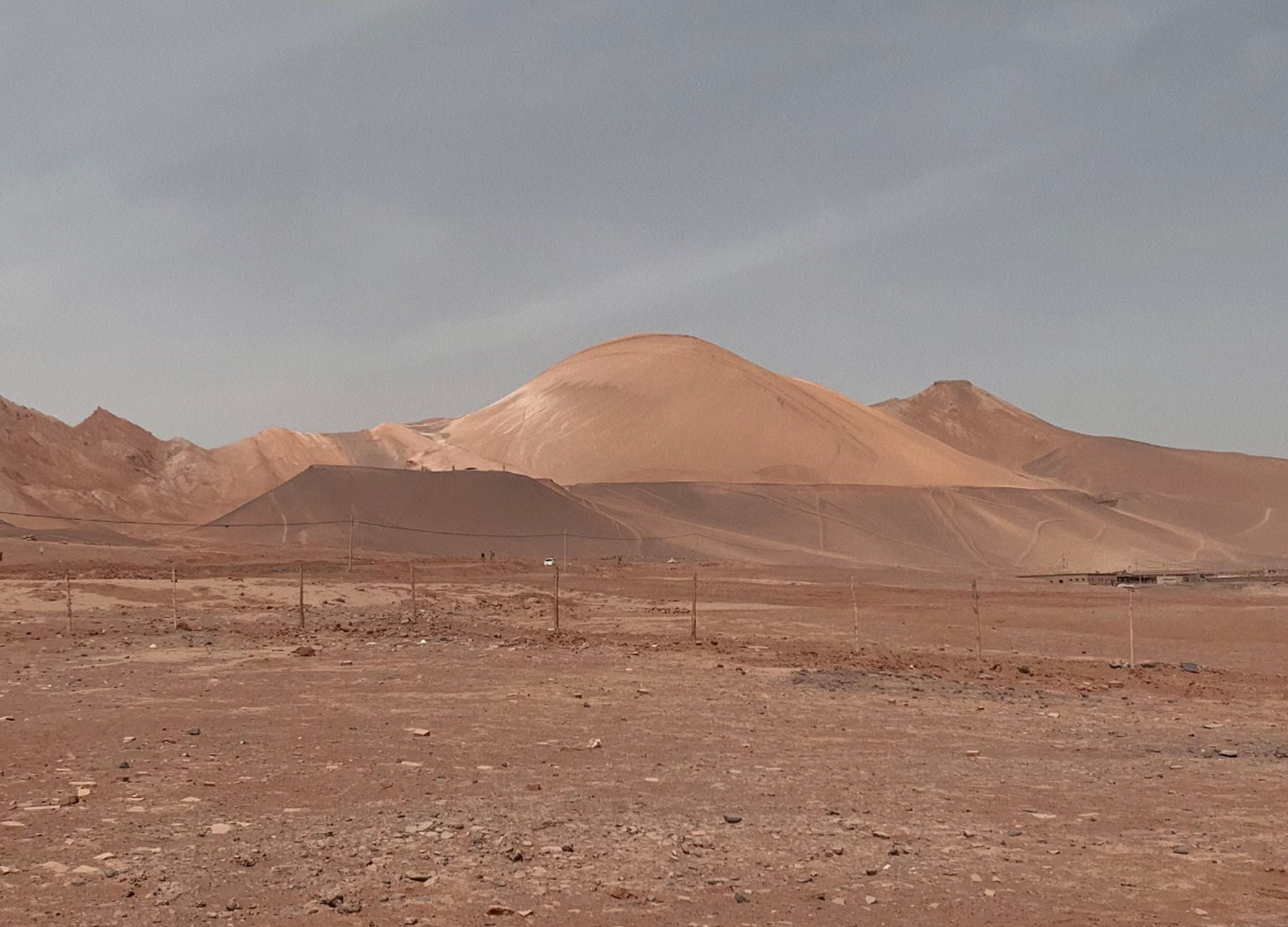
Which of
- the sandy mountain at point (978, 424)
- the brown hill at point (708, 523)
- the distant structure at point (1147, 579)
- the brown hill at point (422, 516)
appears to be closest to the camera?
the distant structure at point (1147, 579)

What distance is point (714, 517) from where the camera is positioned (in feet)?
308

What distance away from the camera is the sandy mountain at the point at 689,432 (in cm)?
11375

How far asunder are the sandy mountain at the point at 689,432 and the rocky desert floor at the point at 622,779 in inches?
3299

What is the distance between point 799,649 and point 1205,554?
9420 cm

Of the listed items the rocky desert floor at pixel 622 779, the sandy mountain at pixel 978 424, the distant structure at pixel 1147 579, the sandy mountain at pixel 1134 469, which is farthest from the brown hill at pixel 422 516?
the sandy mountain at pixel 978 424

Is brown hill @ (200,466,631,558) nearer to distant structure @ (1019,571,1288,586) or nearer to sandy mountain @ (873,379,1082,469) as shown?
Result: distant structure @ (1019,571,1288,586)

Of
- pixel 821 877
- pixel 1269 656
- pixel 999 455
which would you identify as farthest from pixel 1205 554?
pixel 821 877

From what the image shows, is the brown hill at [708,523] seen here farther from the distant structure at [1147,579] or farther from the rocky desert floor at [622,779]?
the rocky desert floor at [622,779]

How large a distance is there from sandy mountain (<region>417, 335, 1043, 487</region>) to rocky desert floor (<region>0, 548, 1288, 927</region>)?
83.8m

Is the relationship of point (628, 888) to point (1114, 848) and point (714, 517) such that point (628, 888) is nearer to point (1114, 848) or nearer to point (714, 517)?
point (1114, 848)

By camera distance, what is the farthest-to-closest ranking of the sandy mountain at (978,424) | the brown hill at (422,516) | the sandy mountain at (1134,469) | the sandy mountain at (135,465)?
the sandy mountain at (978,424), the sandy mountain at (1134,469), the sandy mountain at (135,465), the brown hill at (422,516)

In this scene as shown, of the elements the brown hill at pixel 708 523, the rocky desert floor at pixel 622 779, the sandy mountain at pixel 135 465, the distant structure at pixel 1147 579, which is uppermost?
the sandy mountain at pixel 135 465

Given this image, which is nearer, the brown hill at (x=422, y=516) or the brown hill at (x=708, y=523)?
the brown hill at (x=422, y=516)

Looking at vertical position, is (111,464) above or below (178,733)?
above
